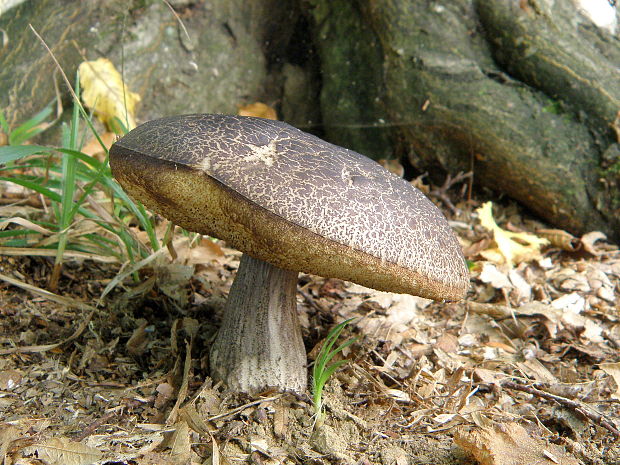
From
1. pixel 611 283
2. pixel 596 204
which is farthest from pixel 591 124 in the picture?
pixel 611 283

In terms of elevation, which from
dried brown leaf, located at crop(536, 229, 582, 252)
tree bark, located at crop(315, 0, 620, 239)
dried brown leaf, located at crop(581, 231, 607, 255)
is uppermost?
tree bark, located at crop(315, 0, 620, 239)

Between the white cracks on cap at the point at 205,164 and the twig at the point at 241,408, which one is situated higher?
the white cracks on cap at the point at 205,164

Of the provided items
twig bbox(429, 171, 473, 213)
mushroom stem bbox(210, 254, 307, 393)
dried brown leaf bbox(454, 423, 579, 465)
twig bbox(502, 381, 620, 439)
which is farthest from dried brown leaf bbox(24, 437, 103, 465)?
twig bbox(429, 171, 473, 213)

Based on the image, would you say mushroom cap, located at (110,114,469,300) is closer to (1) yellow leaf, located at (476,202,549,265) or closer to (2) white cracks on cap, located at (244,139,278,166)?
(2) white cracks on cap, located at (244,139,278,166)

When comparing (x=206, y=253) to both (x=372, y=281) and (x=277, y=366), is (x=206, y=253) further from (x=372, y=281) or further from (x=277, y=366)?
(x=372, y=281)

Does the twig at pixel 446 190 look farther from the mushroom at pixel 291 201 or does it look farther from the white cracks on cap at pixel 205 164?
the white cracks on cap at pixel 205 164

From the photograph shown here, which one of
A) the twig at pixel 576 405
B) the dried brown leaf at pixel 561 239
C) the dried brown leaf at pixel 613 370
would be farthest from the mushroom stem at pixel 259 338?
the dried brown leaf at pixel 561 239
